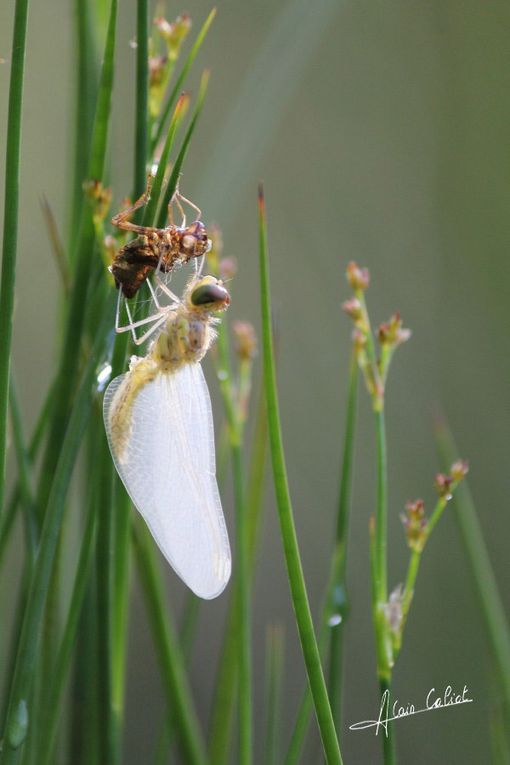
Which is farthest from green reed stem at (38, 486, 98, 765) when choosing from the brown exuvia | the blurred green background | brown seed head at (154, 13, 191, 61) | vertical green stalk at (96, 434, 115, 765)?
the blurred green background

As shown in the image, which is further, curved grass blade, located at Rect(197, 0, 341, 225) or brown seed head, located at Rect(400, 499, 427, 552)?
curved grass blade, located at Rect(197, 0, 341, 225)

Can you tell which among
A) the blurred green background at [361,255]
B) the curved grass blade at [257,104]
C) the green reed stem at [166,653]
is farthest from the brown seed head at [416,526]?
the blurred green background at [361,255]

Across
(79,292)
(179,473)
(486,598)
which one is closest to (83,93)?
(79,292)

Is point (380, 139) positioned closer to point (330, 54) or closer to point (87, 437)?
point (330, 54)

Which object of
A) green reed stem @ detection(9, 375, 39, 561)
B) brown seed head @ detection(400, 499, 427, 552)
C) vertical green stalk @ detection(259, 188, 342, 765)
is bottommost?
vertical green stalk @ detection(259, 188, 342, 765)

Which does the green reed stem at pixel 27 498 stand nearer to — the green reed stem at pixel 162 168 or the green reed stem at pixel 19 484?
the green reed stem at pixel 19 484

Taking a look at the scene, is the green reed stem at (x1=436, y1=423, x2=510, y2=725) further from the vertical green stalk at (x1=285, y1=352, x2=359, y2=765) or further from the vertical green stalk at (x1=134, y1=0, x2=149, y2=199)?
the vertical green stalk at (x1=134, y1=0, x2=149, y2=199)
